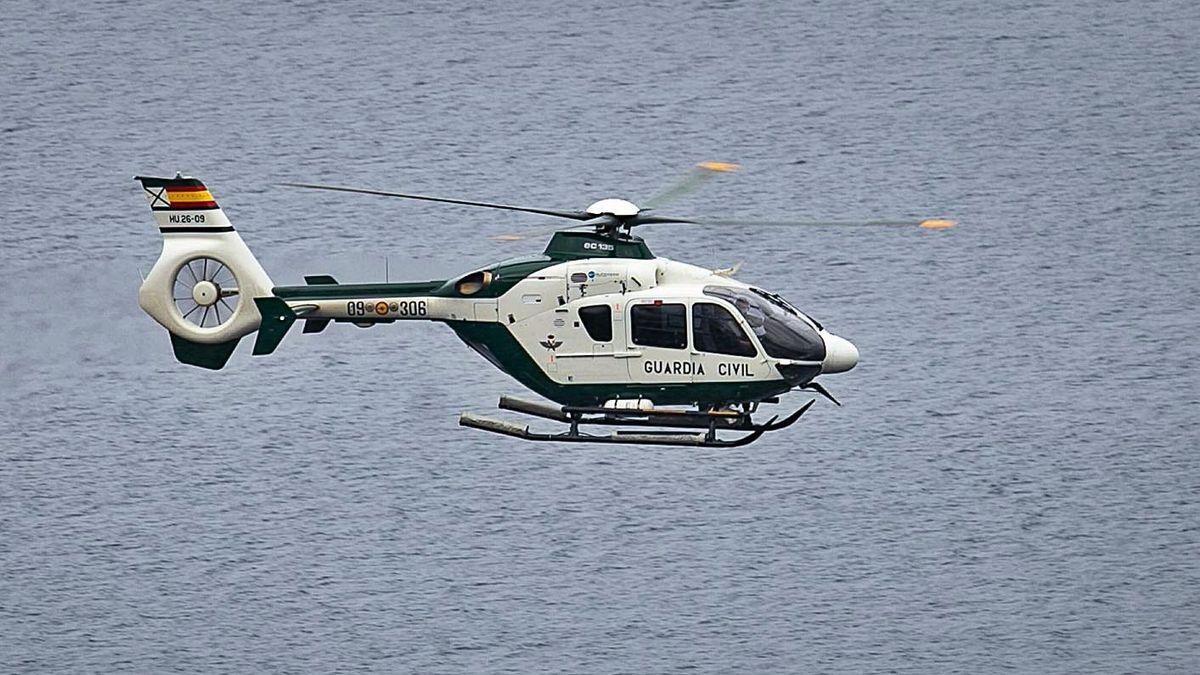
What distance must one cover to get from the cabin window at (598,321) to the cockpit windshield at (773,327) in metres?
0.88

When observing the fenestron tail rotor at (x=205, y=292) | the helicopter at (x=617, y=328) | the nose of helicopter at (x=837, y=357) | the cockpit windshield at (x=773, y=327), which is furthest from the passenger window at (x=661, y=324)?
the fenestron tail rotor at (x=205, y=292)

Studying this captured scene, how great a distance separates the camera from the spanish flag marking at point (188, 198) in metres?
20.0

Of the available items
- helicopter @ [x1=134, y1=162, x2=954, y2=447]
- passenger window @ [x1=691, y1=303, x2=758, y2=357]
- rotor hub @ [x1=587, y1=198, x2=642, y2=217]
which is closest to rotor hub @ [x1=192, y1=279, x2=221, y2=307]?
helicopter @ [x1=134, y1=162, x2=954, y2=447]

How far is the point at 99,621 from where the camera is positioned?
31.7 metres

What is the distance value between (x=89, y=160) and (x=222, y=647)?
13.2 metres

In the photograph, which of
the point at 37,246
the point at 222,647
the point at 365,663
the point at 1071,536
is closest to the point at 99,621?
the point at 222,647

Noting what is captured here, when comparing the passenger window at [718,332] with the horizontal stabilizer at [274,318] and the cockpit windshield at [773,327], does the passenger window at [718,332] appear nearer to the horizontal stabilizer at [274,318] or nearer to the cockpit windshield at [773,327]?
the cockpit windshield at [773,327]

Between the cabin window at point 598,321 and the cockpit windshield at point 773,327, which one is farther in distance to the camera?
the cabin window at point 598,321

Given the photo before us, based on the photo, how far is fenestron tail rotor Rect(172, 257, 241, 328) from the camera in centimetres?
1967

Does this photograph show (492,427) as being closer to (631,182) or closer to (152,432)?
(152,432)

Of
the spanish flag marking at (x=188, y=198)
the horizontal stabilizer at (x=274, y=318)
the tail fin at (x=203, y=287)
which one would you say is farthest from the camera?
the spanish flag marking at (x=188, y=198)

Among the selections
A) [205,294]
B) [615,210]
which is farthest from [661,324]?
[205,294]

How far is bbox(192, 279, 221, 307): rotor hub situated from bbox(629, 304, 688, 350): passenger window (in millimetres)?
4103

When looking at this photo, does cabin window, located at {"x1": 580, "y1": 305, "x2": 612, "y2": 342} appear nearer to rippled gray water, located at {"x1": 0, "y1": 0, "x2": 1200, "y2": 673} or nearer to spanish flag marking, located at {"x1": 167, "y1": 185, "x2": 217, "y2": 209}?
spanish flag marking, located at {"x1": 167, "y1": 185, "x2": 217, "y2": 209}
